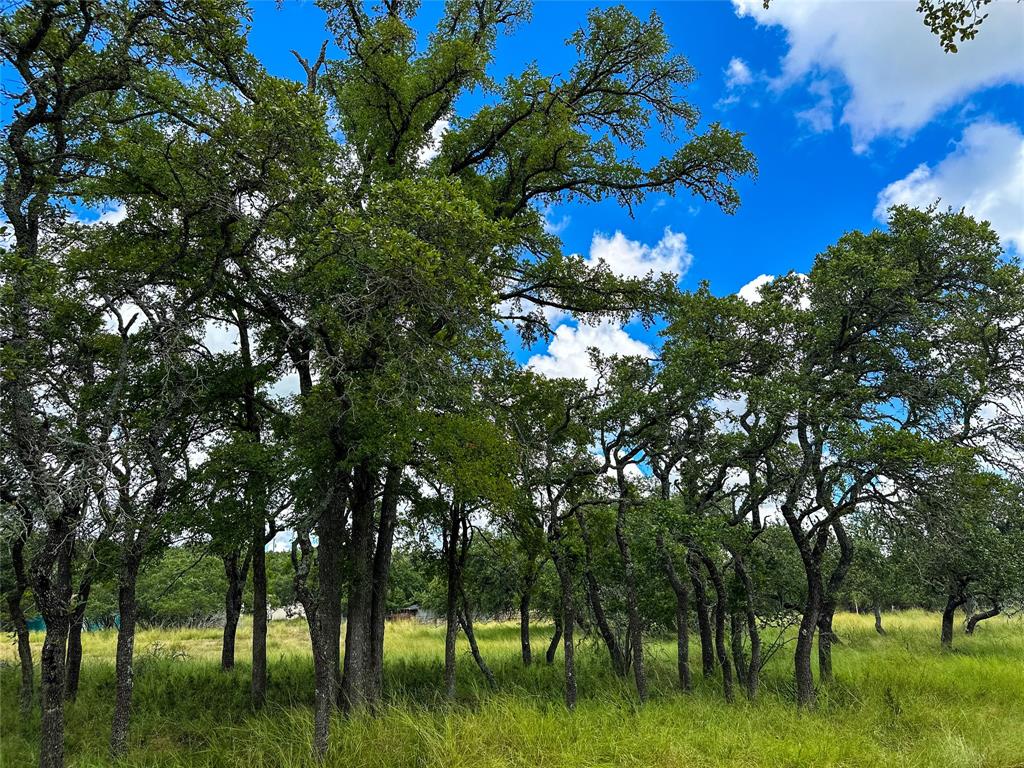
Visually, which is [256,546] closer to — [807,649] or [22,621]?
[22,621]

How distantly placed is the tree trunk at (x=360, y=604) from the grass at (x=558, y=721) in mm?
744

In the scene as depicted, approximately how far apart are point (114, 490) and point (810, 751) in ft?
30.7

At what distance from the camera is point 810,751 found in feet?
24.0

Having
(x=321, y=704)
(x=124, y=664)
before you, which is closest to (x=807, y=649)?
(x=321, y=704)

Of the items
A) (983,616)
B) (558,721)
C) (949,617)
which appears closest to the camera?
(558,721)

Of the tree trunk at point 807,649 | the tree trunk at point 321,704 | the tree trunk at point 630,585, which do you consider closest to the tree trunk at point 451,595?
the tree trunk at point 630,585

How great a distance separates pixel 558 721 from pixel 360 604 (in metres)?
4.45

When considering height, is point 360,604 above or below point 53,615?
below

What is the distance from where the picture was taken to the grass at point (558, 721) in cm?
712

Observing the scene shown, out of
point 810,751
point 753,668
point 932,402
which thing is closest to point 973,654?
point 753,668

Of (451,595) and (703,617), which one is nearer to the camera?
(451,595)

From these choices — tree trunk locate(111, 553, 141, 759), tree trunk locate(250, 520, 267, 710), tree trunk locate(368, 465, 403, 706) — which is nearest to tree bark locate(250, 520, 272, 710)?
tree trunk locate(250, 520, 267, 710)

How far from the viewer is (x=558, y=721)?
8.22 meters

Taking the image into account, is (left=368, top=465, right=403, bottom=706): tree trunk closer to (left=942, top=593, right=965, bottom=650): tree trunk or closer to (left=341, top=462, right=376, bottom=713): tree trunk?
(left=341, top=462, right=376, bottom=713): tree trunk
